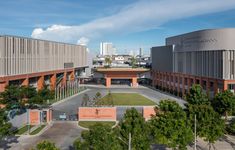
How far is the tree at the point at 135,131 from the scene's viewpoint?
20891 millimetres

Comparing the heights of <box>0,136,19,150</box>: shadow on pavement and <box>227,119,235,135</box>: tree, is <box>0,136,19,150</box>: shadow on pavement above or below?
below

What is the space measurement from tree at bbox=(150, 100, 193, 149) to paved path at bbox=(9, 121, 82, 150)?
9.67m

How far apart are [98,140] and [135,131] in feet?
11.5

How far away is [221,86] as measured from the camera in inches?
1964

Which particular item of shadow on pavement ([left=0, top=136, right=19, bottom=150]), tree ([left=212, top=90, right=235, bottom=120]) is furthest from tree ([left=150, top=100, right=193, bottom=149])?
shadow on pavement ([left=0, top=136, right=19, bottom=150])

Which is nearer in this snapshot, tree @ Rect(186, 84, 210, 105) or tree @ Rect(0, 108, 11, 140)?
tree @ Rect(0, 108, 11, 140)

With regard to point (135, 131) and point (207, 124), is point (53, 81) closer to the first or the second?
point (207, 124)

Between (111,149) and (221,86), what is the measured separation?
3602 centimetres

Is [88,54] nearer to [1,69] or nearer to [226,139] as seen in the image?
[1,69]

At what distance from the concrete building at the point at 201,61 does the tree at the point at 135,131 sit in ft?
101

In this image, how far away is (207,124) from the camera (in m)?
26.2

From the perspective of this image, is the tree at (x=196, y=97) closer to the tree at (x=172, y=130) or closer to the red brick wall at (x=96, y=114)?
the red brick wall at (x=96, y=114)

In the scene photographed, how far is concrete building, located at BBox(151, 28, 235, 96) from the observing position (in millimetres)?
49156

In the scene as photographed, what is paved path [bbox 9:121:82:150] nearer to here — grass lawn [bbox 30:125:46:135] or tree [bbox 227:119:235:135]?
grass lawn [bbox 30:125:46:135]
